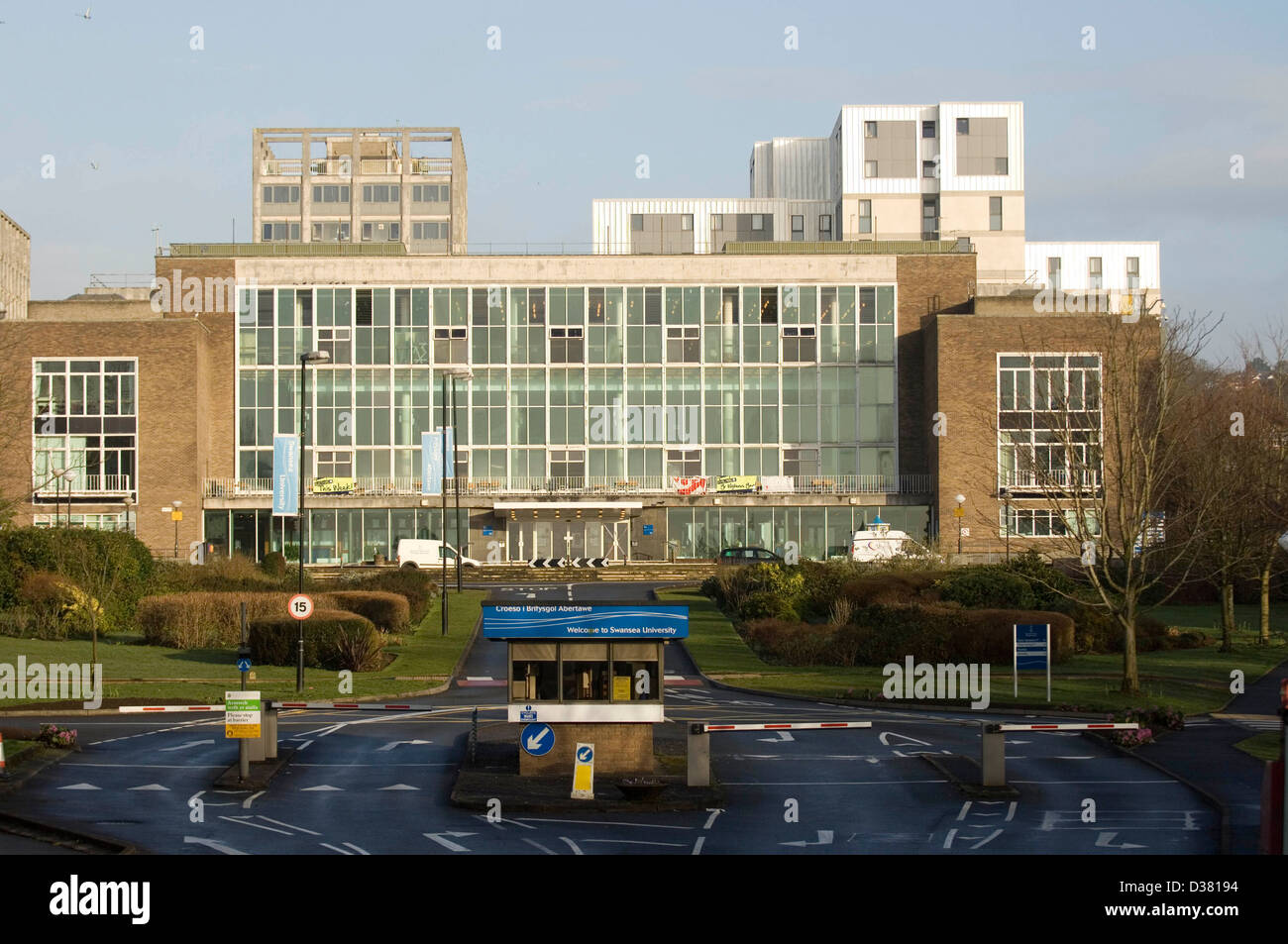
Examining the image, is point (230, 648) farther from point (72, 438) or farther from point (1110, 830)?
point (72, 438)

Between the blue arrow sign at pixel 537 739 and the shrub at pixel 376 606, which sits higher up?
the blue arrow sign at pixel 537 739

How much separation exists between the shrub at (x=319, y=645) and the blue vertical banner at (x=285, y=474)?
3497 centimetres

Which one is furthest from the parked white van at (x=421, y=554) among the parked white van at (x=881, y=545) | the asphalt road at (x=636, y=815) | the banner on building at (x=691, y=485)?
the asphalt road at (x=636, y=815)

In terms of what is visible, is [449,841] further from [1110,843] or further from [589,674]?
[1110,843]

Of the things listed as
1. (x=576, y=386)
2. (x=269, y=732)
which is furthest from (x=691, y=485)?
(x=269, y=732)

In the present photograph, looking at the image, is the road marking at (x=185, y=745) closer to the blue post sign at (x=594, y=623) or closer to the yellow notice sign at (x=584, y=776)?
the blue post sign at (x=594, y=623)

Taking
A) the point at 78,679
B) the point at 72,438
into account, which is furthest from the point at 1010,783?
the point at 72,438

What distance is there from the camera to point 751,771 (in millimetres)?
23672

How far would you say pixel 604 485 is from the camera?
8206cm

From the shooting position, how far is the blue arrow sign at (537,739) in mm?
22188

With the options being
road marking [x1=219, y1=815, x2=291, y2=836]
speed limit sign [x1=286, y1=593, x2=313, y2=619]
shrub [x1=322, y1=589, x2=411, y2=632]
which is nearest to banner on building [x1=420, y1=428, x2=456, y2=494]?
shrub [x1=322, y1=589, x2=411, y2=632]

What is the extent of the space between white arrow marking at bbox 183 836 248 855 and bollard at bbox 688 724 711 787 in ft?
23.0

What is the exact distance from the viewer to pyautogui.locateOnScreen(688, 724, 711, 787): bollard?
21438 millimetres

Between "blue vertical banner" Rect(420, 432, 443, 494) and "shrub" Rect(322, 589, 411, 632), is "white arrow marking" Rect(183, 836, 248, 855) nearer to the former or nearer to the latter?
"shrub" Rect(322, 589, 411, 632)
